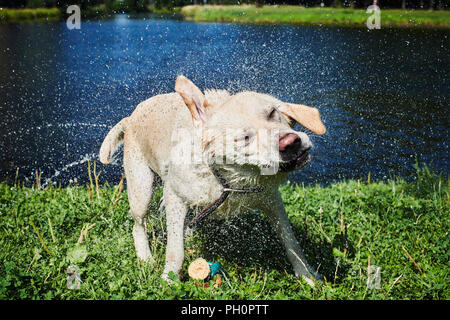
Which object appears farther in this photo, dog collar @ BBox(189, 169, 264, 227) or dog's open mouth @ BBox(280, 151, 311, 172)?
dog collar @ BBox(189, 169, 264, 227)

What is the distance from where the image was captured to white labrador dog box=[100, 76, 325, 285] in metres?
2.73

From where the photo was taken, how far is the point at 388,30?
19.8 meters

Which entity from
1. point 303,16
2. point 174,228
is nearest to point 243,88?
point 174,228

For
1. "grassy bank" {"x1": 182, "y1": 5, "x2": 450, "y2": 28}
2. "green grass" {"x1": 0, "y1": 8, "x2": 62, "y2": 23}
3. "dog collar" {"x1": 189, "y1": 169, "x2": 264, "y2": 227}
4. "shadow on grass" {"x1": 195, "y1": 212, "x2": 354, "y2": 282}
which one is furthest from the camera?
"green grass" {"x1": 0, "y1": 8, "x2": 62, "y2": 23}

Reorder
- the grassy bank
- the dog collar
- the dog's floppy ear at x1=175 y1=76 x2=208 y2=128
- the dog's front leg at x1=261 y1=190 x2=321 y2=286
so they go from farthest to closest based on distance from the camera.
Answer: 1. the grassy bank
2. the dog's front leg at x1=261 y1=190 x2=321 y2=286
3. the dog collar
4. the dog's floppy ear at x1=175 y1=76 x2=208 y2=128

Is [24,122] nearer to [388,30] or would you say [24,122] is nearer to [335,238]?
[335,238]

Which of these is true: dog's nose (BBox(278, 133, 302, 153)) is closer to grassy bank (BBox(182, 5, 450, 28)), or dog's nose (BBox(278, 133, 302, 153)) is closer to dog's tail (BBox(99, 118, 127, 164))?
dog's tail (BBox(99, 118, 127, 164))

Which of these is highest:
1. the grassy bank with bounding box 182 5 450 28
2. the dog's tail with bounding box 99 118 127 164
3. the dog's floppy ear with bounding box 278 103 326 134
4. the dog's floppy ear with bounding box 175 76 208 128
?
the grassy bank with bounding box 182 5 450 28

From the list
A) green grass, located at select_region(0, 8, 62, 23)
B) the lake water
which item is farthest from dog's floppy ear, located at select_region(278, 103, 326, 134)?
green grass, located at select_region(0, 8, 62, 23)

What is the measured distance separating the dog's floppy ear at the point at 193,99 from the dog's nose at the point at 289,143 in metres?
0.67

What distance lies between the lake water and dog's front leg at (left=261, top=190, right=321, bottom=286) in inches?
149

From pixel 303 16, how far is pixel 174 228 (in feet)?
67.9

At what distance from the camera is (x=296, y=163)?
8.82ft

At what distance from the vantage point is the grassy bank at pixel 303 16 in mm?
20281
